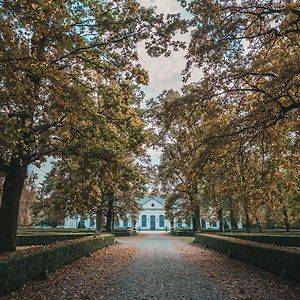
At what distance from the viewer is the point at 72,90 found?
7.78m

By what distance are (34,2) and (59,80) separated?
7.25 ft

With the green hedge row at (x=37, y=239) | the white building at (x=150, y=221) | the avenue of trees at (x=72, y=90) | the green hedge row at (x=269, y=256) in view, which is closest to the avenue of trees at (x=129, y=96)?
the avenue of trees at (x=72, y=90)

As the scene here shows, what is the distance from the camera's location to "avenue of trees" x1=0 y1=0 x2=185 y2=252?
6.64 m

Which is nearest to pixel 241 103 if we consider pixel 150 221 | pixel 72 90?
pixel 72 90

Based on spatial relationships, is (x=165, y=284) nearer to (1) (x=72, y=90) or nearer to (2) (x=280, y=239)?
(1) (x=72, y=90)

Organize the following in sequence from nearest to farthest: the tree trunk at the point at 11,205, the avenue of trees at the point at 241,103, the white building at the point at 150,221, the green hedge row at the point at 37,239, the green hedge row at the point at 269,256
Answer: the green hedge row at the point at 269,256 → the avenue of trees at the point at 241,103 → the tree trunk at the point at 11,205 → the green hedge row at the point at 37,239 → the white building at the point at 150,221

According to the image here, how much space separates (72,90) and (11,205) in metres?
6.46

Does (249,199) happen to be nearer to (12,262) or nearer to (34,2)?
(12,262)

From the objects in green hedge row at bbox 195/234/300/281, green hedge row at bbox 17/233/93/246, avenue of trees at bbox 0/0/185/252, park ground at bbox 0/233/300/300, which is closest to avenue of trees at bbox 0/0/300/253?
avenue of trees at bbox 0/0/185/252

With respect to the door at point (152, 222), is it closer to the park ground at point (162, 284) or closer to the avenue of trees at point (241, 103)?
the avenue of trees at point (241, 103)

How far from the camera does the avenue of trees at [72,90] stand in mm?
6637

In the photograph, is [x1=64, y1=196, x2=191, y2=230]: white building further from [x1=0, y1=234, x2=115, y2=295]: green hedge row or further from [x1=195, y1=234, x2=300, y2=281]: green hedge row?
[x1=0, y1=234, x2=115, y2=295]: green hedge row

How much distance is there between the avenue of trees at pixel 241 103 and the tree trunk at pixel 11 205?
585 cm

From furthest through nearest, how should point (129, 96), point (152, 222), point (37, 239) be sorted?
point (152, 222) → point (37, 239) → point (129, 96)
